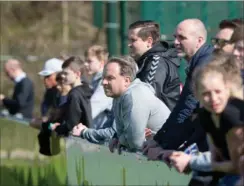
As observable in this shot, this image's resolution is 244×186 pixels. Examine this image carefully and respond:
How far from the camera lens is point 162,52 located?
30.1 ft

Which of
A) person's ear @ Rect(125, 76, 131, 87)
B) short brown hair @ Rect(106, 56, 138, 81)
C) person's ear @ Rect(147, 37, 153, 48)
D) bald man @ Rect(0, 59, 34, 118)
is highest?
person's ear @ Rect(147, 37, 153, 48)

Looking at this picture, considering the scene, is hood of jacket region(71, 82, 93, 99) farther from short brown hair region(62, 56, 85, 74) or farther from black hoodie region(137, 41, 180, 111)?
black hoodie region(137, 41, 180, 111)

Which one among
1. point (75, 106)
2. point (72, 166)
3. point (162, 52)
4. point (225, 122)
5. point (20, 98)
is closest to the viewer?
point (225, 122)

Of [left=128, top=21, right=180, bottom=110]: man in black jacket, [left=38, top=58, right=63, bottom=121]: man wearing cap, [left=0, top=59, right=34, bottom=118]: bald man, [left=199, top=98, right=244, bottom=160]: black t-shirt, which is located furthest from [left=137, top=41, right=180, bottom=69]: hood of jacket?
[left=0, top=59, right=34, bottom=118]: bald man

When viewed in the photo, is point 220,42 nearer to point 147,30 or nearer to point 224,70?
point 224,70

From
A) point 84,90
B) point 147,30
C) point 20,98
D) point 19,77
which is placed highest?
point 147,30

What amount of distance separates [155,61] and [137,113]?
0.92m

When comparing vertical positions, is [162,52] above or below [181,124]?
above

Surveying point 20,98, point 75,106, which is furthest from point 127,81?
point 20,98

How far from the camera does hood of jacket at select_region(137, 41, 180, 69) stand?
910cm

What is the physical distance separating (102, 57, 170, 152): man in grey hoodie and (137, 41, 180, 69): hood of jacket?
0.96 ft

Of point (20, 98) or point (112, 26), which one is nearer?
point (20, 98)

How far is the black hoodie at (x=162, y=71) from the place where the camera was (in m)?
9.02

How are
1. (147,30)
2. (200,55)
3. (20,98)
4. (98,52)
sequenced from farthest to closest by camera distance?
1. (20,98)
2. (98,52)
3. (147,30)
4. (200,55)
